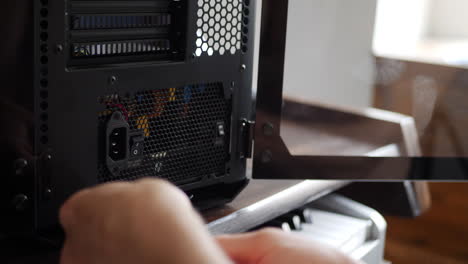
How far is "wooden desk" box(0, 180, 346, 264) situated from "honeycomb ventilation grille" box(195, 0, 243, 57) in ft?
0.67

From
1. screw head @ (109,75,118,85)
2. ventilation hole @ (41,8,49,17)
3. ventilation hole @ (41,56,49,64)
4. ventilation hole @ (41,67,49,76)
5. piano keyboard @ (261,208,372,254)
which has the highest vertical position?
ventilation hole @ (41,8,49,17)

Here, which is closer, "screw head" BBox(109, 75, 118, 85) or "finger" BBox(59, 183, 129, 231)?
"finger" BBox(59, 183, 129, 231)

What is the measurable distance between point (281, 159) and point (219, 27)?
0.19 metres

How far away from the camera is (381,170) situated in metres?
0.89

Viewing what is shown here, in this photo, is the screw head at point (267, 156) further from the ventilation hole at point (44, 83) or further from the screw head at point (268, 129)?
the ventilation hole at point (44, 83)

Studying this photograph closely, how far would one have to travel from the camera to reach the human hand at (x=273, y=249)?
460 millimetres

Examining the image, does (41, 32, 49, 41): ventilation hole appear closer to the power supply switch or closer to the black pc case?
the black pc case

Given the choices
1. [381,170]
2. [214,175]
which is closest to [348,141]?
[381,170]

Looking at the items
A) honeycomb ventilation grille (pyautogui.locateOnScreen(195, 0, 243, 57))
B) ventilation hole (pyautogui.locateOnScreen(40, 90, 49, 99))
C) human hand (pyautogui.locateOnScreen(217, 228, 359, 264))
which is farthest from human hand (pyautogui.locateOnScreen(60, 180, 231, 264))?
honeycomb ventilation grille (pyautogui.locateOnScreen(195, 0, 243, 57))

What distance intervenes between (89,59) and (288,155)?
1.00 ft

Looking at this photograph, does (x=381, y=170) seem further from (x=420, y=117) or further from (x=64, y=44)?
(x=64, y=44)

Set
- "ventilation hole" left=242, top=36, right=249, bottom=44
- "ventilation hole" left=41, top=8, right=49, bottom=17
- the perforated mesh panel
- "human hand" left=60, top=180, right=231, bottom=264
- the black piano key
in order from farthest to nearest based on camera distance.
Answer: the black piano key, "ventilation hole" left=242, top=36, right=249, bottom=44, the perforated mesh panel, "ventilation hole" left=41, top=8, right=49, bottom=17, "human hand" left=60, top=180, right=231, bottom=264

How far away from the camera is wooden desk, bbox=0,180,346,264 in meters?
0.67

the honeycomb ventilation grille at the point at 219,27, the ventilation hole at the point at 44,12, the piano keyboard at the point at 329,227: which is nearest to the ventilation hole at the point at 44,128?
the ventilation hole at the point at 44,12
